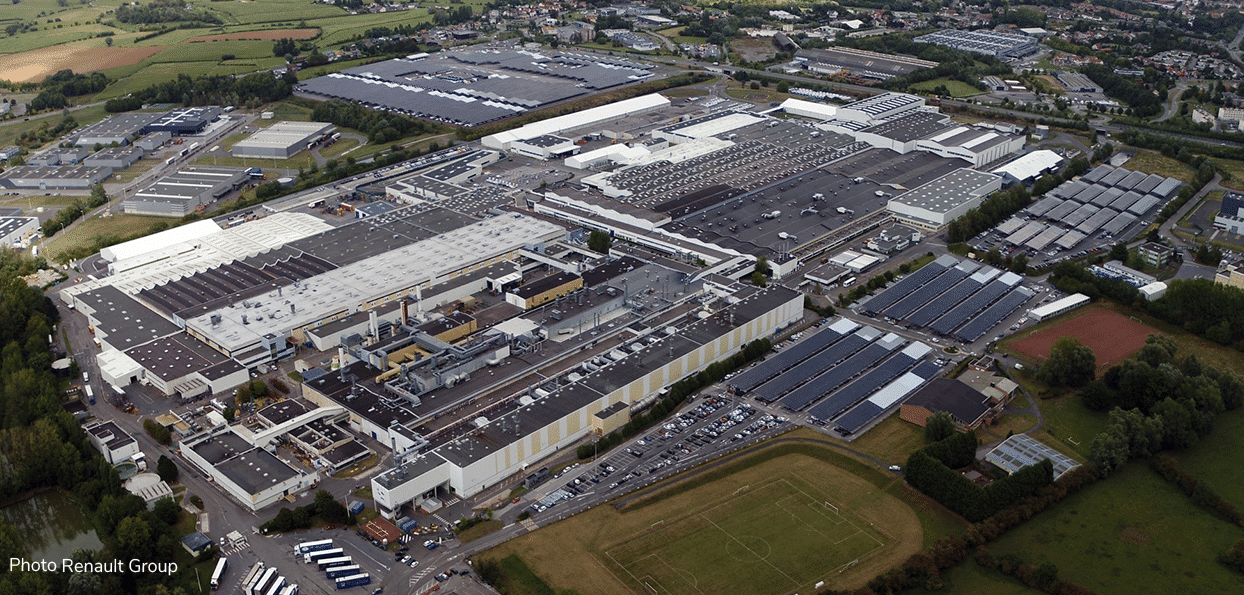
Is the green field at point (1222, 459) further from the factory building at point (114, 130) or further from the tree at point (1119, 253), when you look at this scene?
the factory building at point (114, 130)

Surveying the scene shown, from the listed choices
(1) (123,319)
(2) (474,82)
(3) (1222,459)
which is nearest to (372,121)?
(2) (474,82)

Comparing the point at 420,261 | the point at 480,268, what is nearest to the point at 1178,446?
the point at 480,268

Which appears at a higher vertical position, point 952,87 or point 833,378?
point 833,378

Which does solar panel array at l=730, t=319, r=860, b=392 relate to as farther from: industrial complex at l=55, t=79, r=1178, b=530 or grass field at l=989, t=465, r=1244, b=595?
grass field at l=989, t=465, r=1244, b=595

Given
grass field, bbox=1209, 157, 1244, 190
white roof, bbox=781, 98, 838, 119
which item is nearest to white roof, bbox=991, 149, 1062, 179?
grass field, bbox=1209, 157, 1244, 190

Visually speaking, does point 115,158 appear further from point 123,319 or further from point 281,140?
point 123,319

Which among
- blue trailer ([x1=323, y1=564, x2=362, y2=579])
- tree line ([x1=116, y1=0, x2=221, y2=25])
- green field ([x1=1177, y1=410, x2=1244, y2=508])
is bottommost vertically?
green field ([x1=1177, y1=410, x2=1244, y2=508])

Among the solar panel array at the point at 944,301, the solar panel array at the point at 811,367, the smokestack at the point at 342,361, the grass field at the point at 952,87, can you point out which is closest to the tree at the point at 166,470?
the smokestack at the point at 342,361
